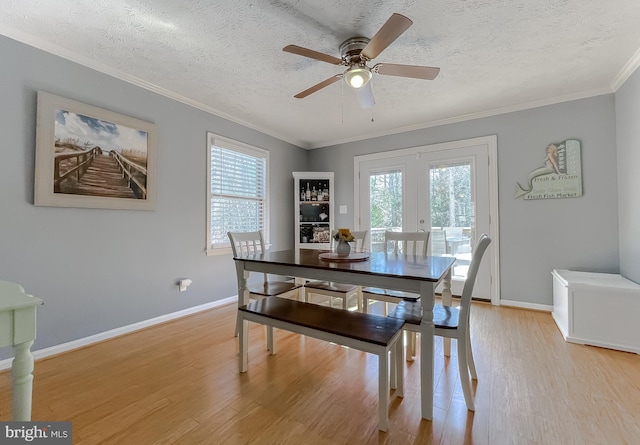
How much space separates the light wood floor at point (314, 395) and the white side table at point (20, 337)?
0.64 m

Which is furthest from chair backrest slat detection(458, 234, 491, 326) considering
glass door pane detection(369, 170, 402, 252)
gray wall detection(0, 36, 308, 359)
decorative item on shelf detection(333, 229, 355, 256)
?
gray wall detection(0, 36, 308, 359)

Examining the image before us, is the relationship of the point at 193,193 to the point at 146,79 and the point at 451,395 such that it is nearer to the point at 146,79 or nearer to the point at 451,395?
the point at 146,79

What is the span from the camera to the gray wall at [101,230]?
2.04 meters

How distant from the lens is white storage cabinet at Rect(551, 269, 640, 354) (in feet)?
7.27

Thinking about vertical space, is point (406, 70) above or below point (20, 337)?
above

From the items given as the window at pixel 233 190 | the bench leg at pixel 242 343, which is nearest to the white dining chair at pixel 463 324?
the bench leg at pixel 242 343

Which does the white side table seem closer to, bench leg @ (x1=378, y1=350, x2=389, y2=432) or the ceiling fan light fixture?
bench leg @ (x1=378, y1=350, x2=389, y2=432)

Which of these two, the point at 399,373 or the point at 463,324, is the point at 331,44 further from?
the point at 399,373

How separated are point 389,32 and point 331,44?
765 millimetres

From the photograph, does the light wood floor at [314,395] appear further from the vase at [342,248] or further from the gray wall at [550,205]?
the gray wall at [550,205]

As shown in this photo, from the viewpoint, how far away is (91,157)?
2.40m

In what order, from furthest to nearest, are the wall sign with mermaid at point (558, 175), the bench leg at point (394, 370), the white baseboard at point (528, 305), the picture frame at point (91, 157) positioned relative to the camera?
the white baseboard at point (528, 305)
the wall sign with mermaid at point (558, 175)
the picture frame at point (91, 157)
the bench leg at point (394, 370)

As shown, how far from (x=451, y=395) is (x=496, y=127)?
10.6ft

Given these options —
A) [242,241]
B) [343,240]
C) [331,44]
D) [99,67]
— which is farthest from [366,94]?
[99,67]
